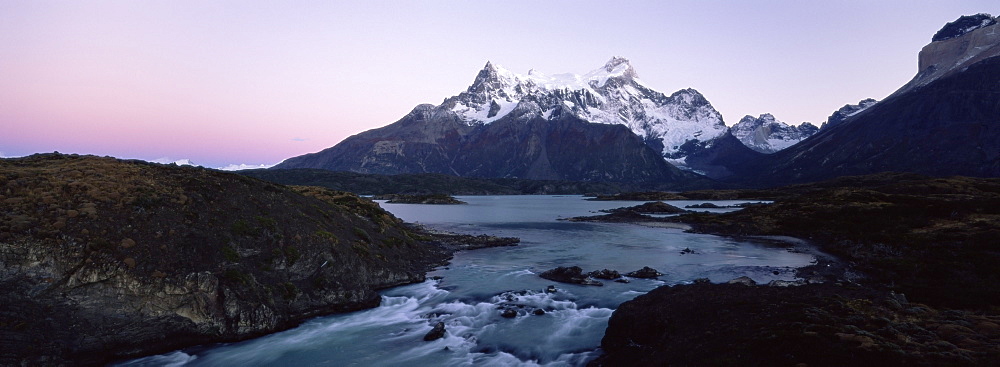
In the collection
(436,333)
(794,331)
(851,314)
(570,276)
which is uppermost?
(794,331)

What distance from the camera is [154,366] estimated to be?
88.2 feet

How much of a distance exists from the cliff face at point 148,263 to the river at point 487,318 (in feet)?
6.48

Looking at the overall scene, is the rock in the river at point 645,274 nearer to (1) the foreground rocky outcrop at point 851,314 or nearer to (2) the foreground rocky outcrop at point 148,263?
(1) the foreground rocky outcrop at point 851,314

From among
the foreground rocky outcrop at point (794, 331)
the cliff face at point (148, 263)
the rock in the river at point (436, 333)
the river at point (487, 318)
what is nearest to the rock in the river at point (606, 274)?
the river at point (487, 318)

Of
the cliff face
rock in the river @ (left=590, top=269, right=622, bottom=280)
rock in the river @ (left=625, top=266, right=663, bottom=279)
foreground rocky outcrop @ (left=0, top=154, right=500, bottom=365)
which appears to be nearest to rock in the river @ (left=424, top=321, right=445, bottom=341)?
the cliff face

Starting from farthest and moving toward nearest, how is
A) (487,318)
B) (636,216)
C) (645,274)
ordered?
(636,216)
(645,274)
(487,318)

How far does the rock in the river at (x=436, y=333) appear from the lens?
32.4 metres

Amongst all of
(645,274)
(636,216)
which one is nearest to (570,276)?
(645,274)

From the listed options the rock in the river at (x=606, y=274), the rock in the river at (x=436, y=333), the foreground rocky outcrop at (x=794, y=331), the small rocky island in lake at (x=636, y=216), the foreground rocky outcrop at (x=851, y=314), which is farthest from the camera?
the small rocky island in lake at (x=636, y=216)

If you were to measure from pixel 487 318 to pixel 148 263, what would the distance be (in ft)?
78.8

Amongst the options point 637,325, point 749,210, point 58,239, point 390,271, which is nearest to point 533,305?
point 637,325

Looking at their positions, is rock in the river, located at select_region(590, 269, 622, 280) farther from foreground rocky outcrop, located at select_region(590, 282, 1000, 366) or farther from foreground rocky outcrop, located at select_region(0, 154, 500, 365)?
foreground rocky outcrop, located at select_region(0, 154, 500, 365)

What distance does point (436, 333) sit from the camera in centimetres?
3278

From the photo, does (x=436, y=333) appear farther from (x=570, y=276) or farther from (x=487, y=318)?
(x=570, y=276)
